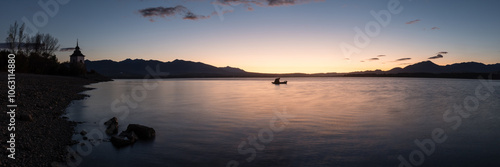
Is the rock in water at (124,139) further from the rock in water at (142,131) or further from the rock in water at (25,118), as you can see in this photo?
the rock in water at (25,118)

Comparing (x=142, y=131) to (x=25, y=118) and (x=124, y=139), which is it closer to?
(x=124, y=139)

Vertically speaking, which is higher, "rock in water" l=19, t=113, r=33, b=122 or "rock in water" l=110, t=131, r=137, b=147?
"rock in water" l=19, t=113, r=33, b=122

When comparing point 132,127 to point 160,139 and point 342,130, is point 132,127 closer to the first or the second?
point 160,139

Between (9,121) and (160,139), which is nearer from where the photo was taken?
(9,121)

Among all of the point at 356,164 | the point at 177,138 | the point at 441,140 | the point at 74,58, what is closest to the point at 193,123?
the point at 177,138

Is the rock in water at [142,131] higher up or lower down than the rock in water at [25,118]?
lower down

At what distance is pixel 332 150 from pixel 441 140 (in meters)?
5.40

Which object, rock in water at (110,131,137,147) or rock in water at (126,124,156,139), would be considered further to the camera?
rock in water at (126,124,156,139)

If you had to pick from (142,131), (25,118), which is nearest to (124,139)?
(142,131)

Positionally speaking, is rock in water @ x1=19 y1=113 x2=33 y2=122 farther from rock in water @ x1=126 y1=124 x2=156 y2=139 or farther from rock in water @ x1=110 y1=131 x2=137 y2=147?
rock in water @ x1=126 y1=124 x2=156 y2=139

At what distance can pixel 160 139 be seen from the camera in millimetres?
11828

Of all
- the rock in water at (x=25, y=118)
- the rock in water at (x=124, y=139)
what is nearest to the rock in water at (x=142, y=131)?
the rock in water at (x=124, y=139)

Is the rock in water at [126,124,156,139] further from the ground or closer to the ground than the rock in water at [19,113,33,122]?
closer to the ground

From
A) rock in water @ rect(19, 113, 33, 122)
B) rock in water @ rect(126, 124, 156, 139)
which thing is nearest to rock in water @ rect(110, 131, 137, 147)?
rock in water @ rect(126, 124, 156, 139)
